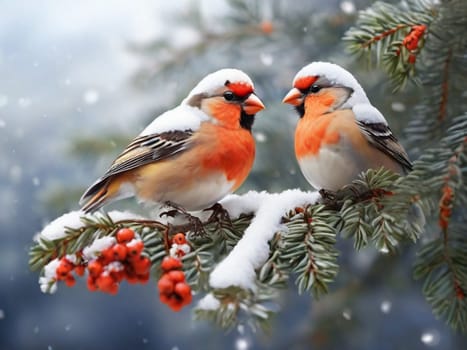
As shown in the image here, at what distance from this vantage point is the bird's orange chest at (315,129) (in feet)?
1.89

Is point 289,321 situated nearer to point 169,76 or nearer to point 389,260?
point 389,260

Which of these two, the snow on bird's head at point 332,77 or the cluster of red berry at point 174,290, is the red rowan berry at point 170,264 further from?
the snow on bird's head at point 332,77

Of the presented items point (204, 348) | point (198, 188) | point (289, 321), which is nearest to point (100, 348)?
point (204, 348)

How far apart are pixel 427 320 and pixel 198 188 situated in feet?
3.94

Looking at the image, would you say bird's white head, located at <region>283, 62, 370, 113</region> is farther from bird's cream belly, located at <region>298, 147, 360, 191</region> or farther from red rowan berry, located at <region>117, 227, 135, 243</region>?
red rowan berry, located at <region>117, 227, 135, 243</region>

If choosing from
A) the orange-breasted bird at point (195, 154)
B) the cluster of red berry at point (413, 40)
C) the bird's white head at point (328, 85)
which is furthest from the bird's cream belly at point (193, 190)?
the cluster of red berry at point (413, 40)

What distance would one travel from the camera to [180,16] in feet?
3.41

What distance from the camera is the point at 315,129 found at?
1.93 feet

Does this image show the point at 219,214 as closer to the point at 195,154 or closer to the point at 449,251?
the point at 195,154

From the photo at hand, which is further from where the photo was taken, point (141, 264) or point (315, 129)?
point (315, 129)

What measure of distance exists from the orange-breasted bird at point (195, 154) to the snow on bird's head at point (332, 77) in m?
0.05

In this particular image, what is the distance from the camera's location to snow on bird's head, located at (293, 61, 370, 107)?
1.99 feet

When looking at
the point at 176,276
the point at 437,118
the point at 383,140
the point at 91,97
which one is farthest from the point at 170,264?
the point at 91,97

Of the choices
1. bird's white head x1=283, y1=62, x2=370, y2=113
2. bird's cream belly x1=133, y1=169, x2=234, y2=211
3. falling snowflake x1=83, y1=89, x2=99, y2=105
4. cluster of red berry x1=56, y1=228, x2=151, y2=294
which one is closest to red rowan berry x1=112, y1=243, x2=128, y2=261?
cluster of red berry x1=56, y1=228, x2=151, y2=294
